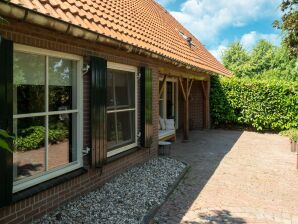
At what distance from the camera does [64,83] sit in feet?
17.1

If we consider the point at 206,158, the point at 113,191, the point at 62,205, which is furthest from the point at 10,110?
the point at 206,158

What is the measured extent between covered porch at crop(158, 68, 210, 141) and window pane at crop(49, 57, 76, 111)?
661 centimetres

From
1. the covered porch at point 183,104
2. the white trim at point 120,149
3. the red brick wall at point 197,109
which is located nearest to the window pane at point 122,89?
the white trim at point 120,149

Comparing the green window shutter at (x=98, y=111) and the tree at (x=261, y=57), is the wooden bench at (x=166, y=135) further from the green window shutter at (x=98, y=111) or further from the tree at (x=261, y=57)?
the tree at (x=261, y=57)

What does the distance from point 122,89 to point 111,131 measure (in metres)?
1.04

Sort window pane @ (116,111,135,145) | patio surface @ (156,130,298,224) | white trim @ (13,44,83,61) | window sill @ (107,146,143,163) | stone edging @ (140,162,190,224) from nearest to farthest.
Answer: white trim @ (13,44,83,61)
stone edging @ (140,162,190,224)
patio surface @ (156,130,298,224)
window sill @ (107,146,143,163)
window pane @ (116,111,135,145)

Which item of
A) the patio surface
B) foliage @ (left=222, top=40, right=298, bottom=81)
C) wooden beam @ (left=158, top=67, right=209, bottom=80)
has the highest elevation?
foliage @ (left=222, top=40, right=298, bottom=81)

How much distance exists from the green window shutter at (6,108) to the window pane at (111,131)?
2974mm

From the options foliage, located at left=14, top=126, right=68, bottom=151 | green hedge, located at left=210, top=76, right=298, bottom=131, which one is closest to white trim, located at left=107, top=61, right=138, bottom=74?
foliage, located at left=14, top=126, right=68, bottom=151

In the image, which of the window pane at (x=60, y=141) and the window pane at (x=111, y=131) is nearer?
the window pane at (x=60, y=141)

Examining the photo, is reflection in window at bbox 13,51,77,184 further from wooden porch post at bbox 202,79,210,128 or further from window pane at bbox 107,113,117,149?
wooden porch post at bbox 202,79,210,128

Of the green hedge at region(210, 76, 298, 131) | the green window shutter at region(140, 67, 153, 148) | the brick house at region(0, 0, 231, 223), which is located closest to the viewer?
the brick house at region(0, 0, 231, 223)

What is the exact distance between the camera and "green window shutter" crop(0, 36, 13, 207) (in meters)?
3.65

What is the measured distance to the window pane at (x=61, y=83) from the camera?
4.90 meters
